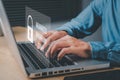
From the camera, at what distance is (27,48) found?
1.27 meters

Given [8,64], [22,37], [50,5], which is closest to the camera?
[8,64]

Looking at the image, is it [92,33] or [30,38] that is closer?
[92,33]

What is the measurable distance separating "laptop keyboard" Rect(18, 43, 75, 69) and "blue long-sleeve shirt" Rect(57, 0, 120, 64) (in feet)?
0.44

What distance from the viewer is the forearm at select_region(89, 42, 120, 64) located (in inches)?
45.1

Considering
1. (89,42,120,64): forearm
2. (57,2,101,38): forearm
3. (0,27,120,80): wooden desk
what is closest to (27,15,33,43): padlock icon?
(0,27,120,80): wooden desk

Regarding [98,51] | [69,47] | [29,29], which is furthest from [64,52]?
[29,29]

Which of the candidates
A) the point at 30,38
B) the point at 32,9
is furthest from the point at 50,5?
the point at 30,38

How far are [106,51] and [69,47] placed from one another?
0.17 metres

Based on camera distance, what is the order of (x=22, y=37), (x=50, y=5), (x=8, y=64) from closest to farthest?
(x=8, y=64) < (x=50, y=5) < (x=22, y=37)

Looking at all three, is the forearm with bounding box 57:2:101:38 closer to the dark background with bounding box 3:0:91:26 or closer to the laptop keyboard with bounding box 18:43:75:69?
the dark background with bounding box 3:0:91:26

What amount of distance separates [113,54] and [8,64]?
474 millimetres

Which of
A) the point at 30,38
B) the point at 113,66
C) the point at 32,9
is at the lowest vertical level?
the point at 113,66

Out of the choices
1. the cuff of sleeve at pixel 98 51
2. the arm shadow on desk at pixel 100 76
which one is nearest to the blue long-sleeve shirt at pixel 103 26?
the cuff of sleeve at pixel 98 51

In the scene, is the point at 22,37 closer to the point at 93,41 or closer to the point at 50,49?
the point at 50,49
